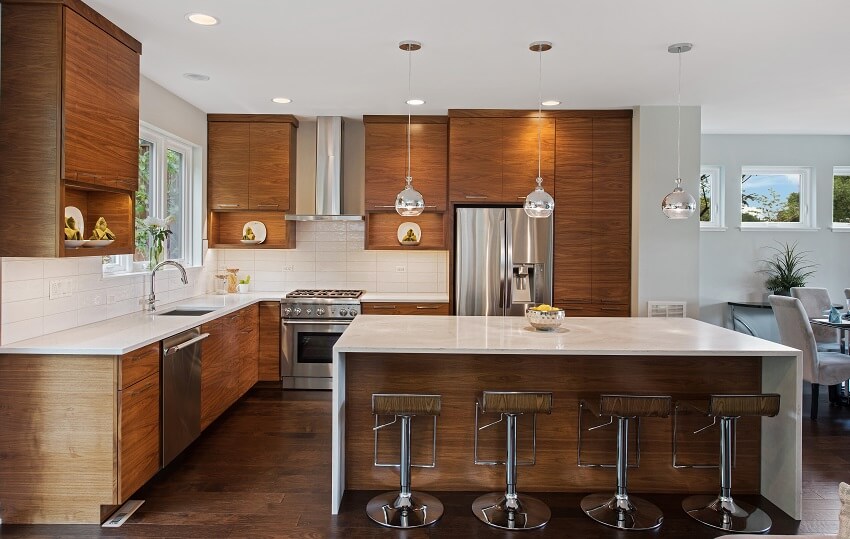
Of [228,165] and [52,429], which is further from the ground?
[228,165]

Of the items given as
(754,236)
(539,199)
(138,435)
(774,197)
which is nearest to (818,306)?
(754,236)

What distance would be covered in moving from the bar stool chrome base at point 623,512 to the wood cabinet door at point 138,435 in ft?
7.75

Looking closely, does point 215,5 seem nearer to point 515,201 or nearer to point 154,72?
point 154,72

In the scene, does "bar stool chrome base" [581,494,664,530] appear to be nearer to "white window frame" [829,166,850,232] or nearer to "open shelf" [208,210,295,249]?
"open shelf" [208,210,295,249]

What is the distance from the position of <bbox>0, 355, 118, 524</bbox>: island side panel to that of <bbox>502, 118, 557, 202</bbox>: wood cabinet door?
3.76m

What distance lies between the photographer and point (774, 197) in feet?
22.7

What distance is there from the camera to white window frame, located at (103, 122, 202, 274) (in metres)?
4.40

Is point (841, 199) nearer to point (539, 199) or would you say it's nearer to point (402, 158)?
point (402, 158)

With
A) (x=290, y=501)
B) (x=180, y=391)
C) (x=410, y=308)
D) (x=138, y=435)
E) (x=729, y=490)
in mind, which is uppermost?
(x=410, y=308)

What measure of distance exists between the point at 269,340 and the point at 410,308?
138cm

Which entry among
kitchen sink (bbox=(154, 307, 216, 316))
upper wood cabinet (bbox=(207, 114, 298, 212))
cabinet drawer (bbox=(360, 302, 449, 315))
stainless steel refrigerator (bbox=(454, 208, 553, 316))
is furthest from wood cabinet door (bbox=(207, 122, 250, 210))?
stainless steel refrigerator (bbox=(454, 208, 553, 316))

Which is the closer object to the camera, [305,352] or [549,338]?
[549,338]

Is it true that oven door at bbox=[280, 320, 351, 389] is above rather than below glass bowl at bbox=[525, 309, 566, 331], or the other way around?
below

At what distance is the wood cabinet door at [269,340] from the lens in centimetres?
564
